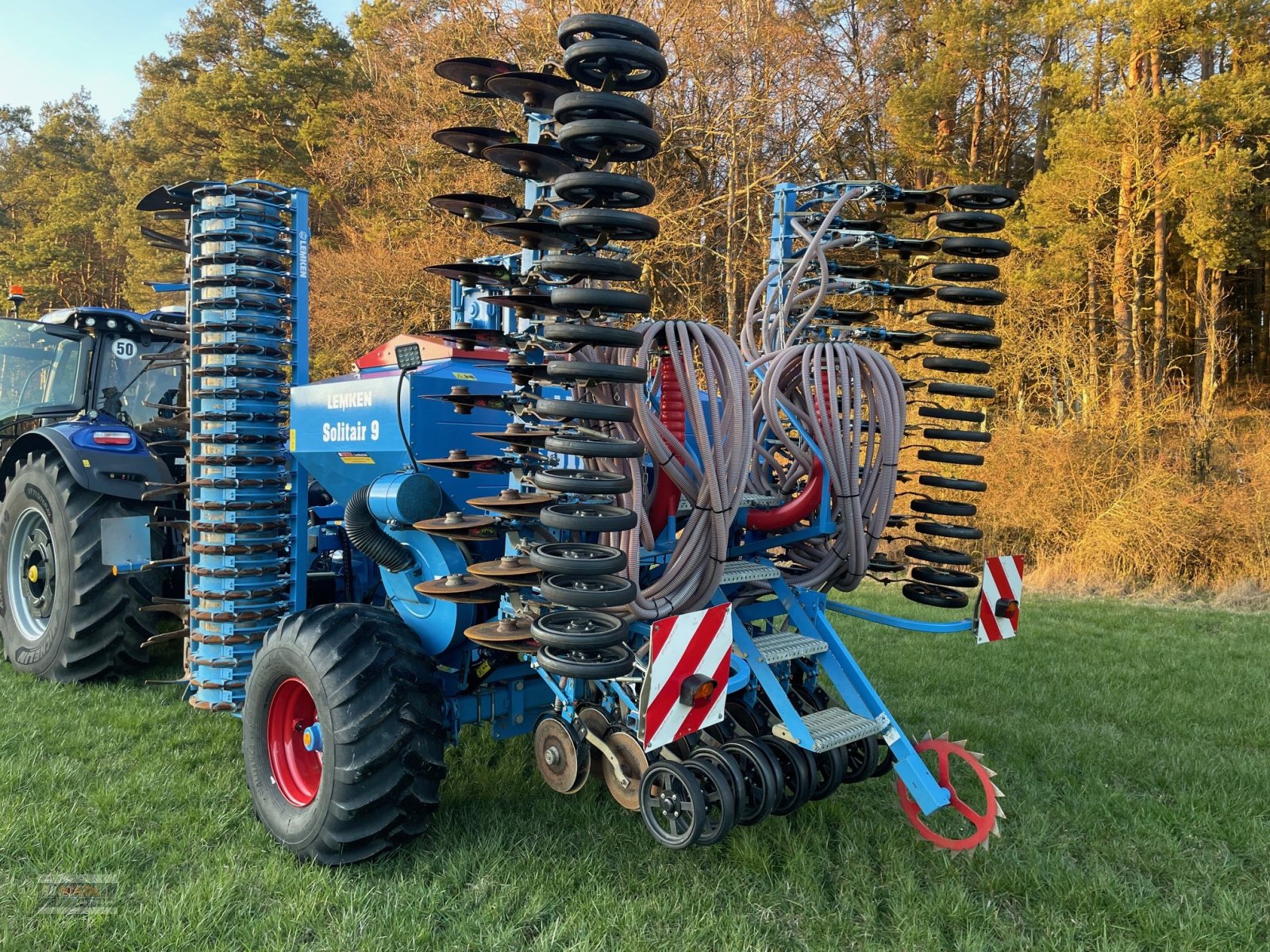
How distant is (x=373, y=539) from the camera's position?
3.12m

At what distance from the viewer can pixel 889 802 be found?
332 centimetres

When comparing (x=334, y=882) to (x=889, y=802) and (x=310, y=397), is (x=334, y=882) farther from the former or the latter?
(x=889, y=802)

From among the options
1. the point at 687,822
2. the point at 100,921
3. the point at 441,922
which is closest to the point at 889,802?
the point at 687,822

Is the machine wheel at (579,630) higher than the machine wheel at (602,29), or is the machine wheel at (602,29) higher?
the machine wheel at (602,29)

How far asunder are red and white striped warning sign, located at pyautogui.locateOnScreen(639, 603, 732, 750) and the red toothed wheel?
92 cm

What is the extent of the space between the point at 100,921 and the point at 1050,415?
419 inches

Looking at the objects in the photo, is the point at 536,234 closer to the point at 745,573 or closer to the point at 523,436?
the point at 523,436

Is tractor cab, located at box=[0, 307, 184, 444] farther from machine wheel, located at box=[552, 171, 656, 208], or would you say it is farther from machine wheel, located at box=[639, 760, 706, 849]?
machine wheel, located at box=[639, 760, 706, 849]

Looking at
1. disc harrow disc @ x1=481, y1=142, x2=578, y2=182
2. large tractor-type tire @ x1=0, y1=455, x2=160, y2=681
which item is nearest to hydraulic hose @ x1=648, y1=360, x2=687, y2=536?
disc harrow disc @ x1=481, y1=142, x2=578, y2=182

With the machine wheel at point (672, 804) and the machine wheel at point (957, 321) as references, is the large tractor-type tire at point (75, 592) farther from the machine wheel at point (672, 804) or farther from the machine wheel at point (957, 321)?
the machine wheel at point (957, 321)

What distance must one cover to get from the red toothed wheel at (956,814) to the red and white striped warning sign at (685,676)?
92cm

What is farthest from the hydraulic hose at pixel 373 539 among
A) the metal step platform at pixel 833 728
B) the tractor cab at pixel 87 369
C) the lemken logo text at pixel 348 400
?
the tractor cab at pixel 87 369

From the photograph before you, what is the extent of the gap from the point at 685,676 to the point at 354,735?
1027 mm

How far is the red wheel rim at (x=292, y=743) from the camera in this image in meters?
3.00
